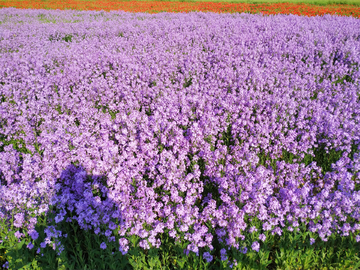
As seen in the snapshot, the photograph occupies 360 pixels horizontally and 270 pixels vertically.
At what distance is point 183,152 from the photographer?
3.77m

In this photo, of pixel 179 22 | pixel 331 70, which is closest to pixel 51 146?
pixel 331 70

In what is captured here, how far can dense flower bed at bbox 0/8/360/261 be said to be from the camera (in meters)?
2.85

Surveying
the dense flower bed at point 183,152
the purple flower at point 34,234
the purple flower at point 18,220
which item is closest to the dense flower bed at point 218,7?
the dense flower bed at point 183,152

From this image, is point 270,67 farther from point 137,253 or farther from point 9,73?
point 9,73

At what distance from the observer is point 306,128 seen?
15.4ft

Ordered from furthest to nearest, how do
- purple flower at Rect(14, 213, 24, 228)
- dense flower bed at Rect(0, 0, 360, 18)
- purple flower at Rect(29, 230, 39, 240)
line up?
dense flower bed at Rect(0, 0, 360, 18) < purple flower at Rect(14, 213, 24, 228) < purple flower at Rect(29, 230, 39, 240)

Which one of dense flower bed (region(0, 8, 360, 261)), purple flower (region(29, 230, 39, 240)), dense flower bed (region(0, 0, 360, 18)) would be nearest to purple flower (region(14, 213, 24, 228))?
dense flower bed (region(0, 8, 360, 261))

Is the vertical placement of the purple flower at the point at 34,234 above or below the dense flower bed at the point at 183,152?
below

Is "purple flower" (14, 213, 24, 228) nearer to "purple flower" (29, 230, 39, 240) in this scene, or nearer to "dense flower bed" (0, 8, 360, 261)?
"dense flower bed" (0, 8, 360, 261)

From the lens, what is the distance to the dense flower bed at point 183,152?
9.35 ft

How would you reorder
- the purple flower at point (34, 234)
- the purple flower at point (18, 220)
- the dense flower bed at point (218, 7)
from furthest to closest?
1. the dense flower bed at point (218, 7)
2. the purple flower at point (18, 220)
3. the purple flower at point (34, 234)

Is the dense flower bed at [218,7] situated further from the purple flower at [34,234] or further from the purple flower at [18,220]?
the purple flower at [34,234]

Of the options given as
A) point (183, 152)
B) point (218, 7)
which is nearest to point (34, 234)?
point (183, 152)

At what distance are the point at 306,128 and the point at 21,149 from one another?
20.2 feet
